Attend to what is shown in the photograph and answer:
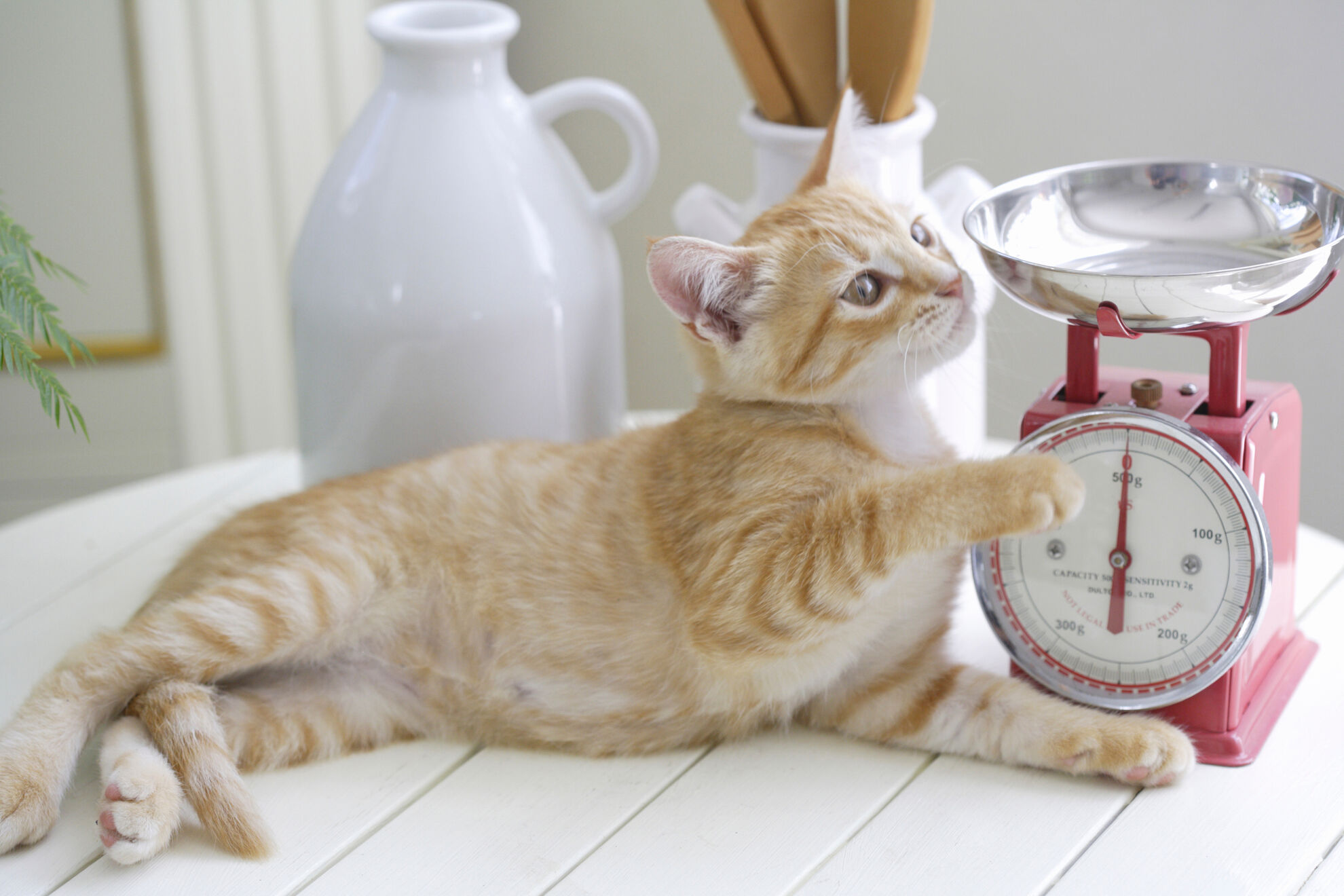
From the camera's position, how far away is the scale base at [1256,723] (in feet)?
3.38

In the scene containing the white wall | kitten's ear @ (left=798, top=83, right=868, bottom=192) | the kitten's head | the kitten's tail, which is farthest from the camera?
the white wall

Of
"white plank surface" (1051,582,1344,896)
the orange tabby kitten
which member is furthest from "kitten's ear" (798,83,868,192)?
"white plank surface" (1051,582,1344,896)

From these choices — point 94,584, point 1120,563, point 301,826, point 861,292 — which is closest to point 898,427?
point 861,292

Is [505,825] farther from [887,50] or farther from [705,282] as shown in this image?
[887,50]

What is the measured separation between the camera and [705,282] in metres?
1.08

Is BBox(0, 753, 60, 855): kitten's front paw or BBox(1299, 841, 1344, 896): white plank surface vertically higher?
BBox(0, 753, 60, 855): kitten's front paw

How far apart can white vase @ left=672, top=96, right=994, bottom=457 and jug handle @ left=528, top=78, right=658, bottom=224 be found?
0.06 meters

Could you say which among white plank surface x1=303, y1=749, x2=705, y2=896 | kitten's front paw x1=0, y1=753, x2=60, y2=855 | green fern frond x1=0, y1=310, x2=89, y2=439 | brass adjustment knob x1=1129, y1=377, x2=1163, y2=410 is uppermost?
green fern frond x1=0, y1=310, x2=89, y2=439

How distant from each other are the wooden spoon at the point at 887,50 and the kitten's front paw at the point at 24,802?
96 centimetres

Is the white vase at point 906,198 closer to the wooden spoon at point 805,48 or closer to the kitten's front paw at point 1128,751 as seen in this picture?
the wooden spoon at point 805,48

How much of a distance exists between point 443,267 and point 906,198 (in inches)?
18.7

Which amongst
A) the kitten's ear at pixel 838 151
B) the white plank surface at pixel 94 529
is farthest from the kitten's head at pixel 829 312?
the white plank surface at pixel 94 529

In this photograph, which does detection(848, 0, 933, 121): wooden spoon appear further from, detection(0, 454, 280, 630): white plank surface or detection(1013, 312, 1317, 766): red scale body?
detection(0, 454, 280, 630): white plank surface

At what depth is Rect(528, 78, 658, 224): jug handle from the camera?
1.45m
